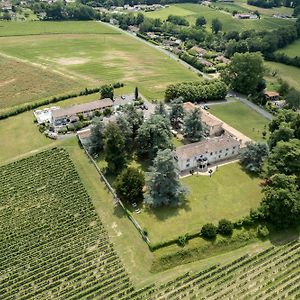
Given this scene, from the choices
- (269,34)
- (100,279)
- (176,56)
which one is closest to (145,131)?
(100,279)

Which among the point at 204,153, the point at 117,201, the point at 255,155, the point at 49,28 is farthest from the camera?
the point at 49,28

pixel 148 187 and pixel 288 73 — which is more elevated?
pixel 148 187

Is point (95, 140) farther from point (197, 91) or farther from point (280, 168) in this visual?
point (197, 91)

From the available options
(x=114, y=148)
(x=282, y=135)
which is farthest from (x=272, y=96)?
(x=114, y=148)

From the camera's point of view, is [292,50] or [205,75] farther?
[292,50]

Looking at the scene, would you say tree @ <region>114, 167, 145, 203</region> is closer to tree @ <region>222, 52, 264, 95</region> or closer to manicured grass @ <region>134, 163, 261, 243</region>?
manicured grass @ <region>134, 163, 261, 243</region>

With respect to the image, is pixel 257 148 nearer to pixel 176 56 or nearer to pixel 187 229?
pixel 187 229

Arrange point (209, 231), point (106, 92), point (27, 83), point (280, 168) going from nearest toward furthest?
1. point (209, 231)
2. point (280, 168)
3. point (106, 92)
4. point (27, 83)
